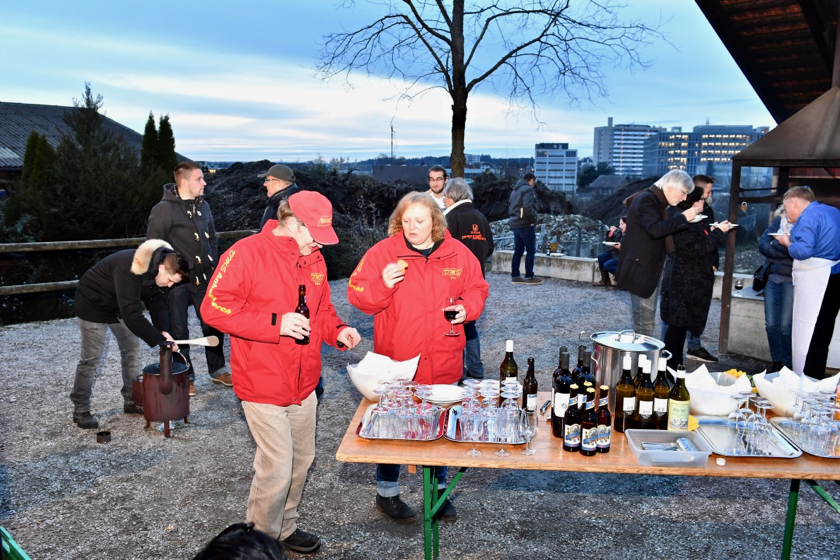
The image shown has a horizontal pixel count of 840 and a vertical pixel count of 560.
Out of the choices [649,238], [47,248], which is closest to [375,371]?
[649,238]

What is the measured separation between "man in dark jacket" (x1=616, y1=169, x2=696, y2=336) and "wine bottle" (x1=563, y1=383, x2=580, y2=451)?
142 inches

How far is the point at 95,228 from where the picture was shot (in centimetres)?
1788

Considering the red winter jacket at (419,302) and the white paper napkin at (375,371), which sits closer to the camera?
the white paper napkin at (375,371)

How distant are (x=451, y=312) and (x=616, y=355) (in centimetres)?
93

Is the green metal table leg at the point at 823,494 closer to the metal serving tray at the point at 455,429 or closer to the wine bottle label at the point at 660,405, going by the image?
the wine bottle label at the point at 660,405

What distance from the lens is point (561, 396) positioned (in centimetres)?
334

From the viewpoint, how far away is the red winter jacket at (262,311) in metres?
3.46

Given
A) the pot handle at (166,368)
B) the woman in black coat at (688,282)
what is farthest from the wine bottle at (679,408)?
the pot handle at (166,368)

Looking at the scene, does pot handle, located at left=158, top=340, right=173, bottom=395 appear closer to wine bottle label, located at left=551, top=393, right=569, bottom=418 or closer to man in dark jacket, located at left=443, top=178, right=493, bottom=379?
man in dark jacket, located at left=443, top=178, right=493, bottom=379

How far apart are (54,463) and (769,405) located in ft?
16.6

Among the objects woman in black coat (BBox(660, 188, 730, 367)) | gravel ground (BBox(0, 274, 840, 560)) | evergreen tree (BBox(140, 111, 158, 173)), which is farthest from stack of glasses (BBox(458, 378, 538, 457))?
evergreen tree (BBox(140, 111, 158, 173))

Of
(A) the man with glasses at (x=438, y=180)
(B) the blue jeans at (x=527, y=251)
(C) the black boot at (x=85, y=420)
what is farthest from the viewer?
(B) the blue jeans at (x=527, y=251)

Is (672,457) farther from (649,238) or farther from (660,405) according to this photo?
(649,238)

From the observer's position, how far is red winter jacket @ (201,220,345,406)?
346cm
